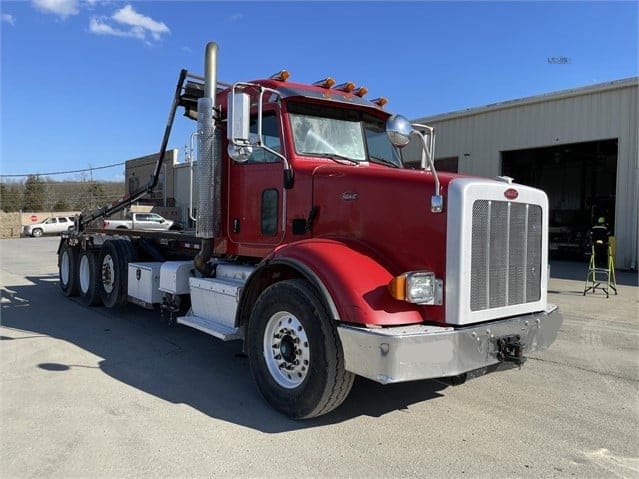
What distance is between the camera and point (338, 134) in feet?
17.3

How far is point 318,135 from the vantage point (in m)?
5.16

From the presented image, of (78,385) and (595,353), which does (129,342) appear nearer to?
(78,385)

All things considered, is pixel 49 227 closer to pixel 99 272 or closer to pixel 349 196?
pixel 99 272

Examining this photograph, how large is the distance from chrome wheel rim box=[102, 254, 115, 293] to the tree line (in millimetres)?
49194

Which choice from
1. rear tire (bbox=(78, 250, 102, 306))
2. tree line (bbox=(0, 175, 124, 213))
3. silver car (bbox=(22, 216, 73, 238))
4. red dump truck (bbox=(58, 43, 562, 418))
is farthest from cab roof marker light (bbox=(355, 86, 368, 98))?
tree line (bbox=(0, 175, 124, 213))

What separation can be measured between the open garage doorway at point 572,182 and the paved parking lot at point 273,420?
16.2 m

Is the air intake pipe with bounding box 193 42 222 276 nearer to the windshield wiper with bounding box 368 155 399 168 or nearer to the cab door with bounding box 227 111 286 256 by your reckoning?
the cab door with bounding box 227 111 286 256

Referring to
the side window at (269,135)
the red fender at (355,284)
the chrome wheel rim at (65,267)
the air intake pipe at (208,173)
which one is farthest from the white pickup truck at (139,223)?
the red fender at (355,284)

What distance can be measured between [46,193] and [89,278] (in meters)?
56.3

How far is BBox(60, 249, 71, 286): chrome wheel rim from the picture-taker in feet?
33.4

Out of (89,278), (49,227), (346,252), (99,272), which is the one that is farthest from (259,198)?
(49,227)

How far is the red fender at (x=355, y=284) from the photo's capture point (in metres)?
3.68

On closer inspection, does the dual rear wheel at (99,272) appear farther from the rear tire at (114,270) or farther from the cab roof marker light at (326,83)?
the cab roof marker light at (326,83)

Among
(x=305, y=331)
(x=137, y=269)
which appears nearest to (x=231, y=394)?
(x=305, y=331)
